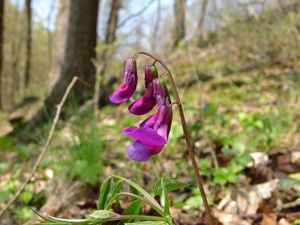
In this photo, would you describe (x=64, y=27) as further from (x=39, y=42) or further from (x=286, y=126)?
(x=39, y=42)

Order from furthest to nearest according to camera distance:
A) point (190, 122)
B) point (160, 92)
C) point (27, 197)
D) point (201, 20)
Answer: point (201, 20) < point (190, 122) < point (27, 197) < point (160, 92)

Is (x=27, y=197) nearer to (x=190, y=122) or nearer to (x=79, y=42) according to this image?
(x=190, y=122)

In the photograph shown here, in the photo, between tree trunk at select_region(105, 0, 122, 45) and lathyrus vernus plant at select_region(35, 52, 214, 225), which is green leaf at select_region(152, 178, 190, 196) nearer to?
lathyrus vernus plant at select_region(35, 52, 214, 225)

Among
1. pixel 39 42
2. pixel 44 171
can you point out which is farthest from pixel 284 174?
pixel 39 42

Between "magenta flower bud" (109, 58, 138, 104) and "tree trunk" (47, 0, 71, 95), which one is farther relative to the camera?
"tree trunk" (47, 0, 71, 95)

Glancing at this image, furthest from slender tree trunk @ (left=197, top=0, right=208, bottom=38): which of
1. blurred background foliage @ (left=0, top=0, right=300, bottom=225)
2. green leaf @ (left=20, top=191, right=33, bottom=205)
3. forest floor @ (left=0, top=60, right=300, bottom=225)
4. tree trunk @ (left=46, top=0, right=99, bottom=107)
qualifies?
green leaf @ (left=20, top=191, right=33, bottom=205)

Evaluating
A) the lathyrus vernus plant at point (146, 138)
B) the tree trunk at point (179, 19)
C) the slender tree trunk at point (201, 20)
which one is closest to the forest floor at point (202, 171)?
the lathyrus vernus plant at point (146, 138)

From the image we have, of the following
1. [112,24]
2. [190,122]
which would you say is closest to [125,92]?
[190,122]

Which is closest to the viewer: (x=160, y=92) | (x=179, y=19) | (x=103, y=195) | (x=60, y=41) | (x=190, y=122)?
(x=160, y=92)
